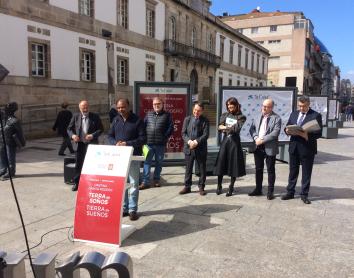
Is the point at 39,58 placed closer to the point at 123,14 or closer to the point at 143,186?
the point at 123,14

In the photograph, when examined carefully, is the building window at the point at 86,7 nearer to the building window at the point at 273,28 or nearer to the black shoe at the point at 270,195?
the black shoe at the point at 270,195

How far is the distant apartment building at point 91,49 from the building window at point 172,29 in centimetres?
8

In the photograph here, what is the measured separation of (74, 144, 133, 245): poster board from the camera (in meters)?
4.45

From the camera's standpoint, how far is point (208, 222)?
209 inches

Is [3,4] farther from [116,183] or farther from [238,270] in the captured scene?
[238,270]

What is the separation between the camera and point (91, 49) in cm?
1983

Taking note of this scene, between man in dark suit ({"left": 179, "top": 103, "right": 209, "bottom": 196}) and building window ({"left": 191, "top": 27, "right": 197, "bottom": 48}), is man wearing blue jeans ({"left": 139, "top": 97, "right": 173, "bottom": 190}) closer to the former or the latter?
man in dark suit ({"left": 179, "top": 103, "right": 209, "bottom": 196})

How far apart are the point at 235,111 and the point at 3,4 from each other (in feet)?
40.2

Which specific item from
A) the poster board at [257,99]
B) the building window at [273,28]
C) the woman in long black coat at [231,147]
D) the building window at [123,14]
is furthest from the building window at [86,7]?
the building window at [273,28]

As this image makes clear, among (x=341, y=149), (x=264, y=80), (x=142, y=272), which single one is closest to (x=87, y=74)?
(x=341, y=149)

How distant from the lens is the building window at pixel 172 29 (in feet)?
94.7

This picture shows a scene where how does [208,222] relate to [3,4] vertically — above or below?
below

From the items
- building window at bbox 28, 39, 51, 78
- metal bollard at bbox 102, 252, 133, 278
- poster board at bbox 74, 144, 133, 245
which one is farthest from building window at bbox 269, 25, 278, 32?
Result: metal bollard at bbox 102, 252, 133, 278

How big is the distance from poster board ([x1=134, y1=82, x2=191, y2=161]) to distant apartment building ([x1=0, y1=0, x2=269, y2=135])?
859 cm
